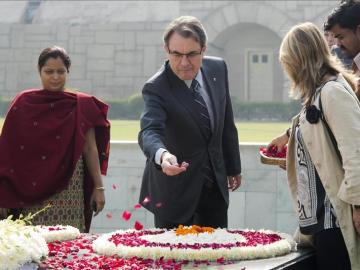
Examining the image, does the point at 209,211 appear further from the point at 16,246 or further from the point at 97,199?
the point at 16,246

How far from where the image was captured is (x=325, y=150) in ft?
9.58

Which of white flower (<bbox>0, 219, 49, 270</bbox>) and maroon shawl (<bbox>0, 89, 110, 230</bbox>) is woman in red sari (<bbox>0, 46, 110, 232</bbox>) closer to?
maroon shawl (<bbox>0, 89, 110, 230</bbox>)

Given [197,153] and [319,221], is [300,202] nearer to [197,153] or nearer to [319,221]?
[319,221]

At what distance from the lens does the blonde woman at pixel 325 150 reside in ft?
9.36

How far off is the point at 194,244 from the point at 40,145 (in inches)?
66.3

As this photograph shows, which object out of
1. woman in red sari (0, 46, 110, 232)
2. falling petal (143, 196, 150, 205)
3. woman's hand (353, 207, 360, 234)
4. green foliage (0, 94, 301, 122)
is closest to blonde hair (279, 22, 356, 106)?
woman's hand (353, 207, 360, 234)

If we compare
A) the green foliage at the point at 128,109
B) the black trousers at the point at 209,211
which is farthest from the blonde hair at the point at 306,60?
the green foliage at the point at 128,109

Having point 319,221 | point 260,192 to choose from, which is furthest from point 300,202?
point 260,192

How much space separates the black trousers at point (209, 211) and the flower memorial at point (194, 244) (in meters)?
0.43

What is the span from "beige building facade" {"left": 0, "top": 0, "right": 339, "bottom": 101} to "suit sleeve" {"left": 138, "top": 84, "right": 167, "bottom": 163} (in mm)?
17716

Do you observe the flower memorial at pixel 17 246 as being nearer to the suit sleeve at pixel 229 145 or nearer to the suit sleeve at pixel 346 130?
the suit sleeve at pixel 346 130

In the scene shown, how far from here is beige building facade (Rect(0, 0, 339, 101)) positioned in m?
21.7

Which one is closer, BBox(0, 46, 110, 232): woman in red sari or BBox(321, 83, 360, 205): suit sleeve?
BBox(321, 83, 360, 205): suit sleeve

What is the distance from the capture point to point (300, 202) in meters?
3.04
